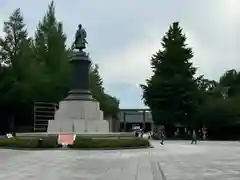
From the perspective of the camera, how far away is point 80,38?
45875 mm

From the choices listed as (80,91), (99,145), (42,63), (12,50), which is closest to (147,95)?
(42,63)

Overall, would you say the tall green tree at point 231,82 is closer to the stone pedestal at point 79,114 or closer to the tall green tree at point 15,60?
the tall green tree at point 15,60

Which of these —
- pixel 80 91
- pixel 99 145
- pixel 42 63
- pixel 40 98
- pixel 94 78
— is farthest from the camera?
pixel 94 78

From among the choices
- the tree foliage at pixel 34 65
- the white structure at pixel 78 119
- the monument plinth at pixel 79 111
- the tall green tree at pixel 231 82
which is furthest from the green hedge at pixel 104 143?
the tall green tree at pixel 231 82

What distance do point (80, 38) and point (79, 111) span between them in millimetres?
8135

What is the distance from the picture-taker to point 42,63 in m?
66.1

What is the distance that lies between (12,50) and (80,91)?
86.4ft

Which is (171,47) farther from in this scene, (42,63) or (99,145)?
(99,145)

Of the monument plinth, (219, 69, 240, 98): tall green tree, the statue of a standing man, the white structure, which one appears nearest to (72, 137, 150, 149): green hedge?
the white structure

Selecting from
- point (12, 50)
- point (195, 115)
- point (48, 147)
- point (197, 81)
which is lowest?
point (48, 147)

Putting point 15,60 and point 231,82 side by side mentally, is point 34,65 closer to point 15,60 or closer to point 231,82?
point 15,60

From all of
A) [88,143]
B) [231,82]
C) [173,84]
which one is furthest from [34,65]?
[231,82]

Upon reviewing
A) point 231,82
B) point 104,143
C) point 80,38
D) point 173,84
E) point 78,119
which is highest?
point 231,82

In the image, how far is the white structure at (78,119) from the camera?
135 feet
